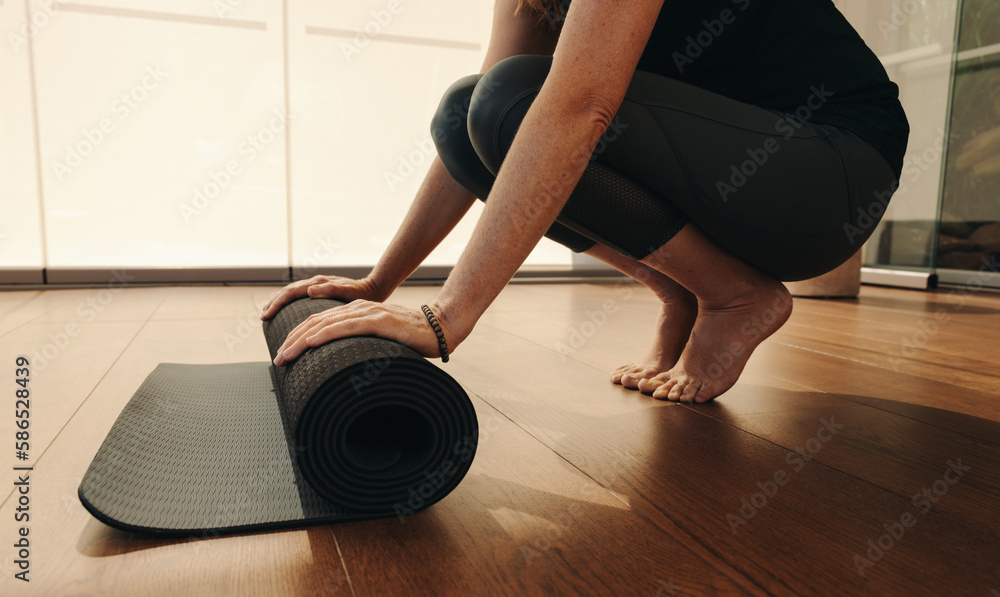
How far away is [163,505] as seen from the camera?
67cm

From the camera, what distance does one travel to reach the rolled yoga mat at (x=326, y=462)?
66 cm

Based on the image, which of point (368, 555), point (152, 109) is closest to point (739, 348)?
point (368, 555)

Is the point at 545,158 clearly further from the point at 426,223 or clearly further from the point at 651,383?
the point at 651,383

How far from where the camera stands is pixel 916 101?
12.5 feet

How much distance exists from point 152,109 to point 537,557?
342cm

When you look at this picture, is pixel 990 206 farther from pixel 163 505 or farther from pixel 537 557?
pixel 163 505

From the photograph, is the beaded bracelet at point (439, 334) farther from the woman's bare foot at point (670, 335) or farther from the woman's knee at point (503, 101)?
the woman's bare foot at point (670, 335)

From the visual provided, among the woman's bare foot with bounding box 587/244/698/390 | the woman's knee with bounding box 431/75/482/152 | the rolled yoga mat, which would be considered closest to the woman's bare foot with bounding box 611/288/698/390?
the woman's bare foot with bounding box 587/244/698/390

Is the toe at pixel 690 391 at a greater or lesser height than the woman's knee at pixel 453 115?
lesser

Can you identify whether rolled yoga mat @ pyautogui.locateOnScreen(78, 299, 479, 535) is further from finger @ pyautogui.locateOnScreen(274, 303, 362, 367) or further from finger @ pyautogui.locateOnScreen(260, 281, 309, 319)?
Answer: finger @ pyautogui.locateOnScreen(260, 281, 309, 319)

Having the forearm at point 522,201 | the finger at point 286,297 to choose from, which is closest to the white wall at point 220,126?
the finger at point 286,297

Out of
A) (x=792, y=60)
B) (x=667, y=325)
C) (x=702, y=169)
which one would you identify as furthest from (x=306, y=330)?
(x=792, y=60)

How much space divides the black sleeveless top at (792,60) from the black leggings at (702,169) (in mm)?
54

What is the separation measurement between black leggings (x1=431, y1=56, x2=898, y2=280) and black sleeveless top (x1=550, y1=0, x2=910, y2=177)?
5 centimetres
